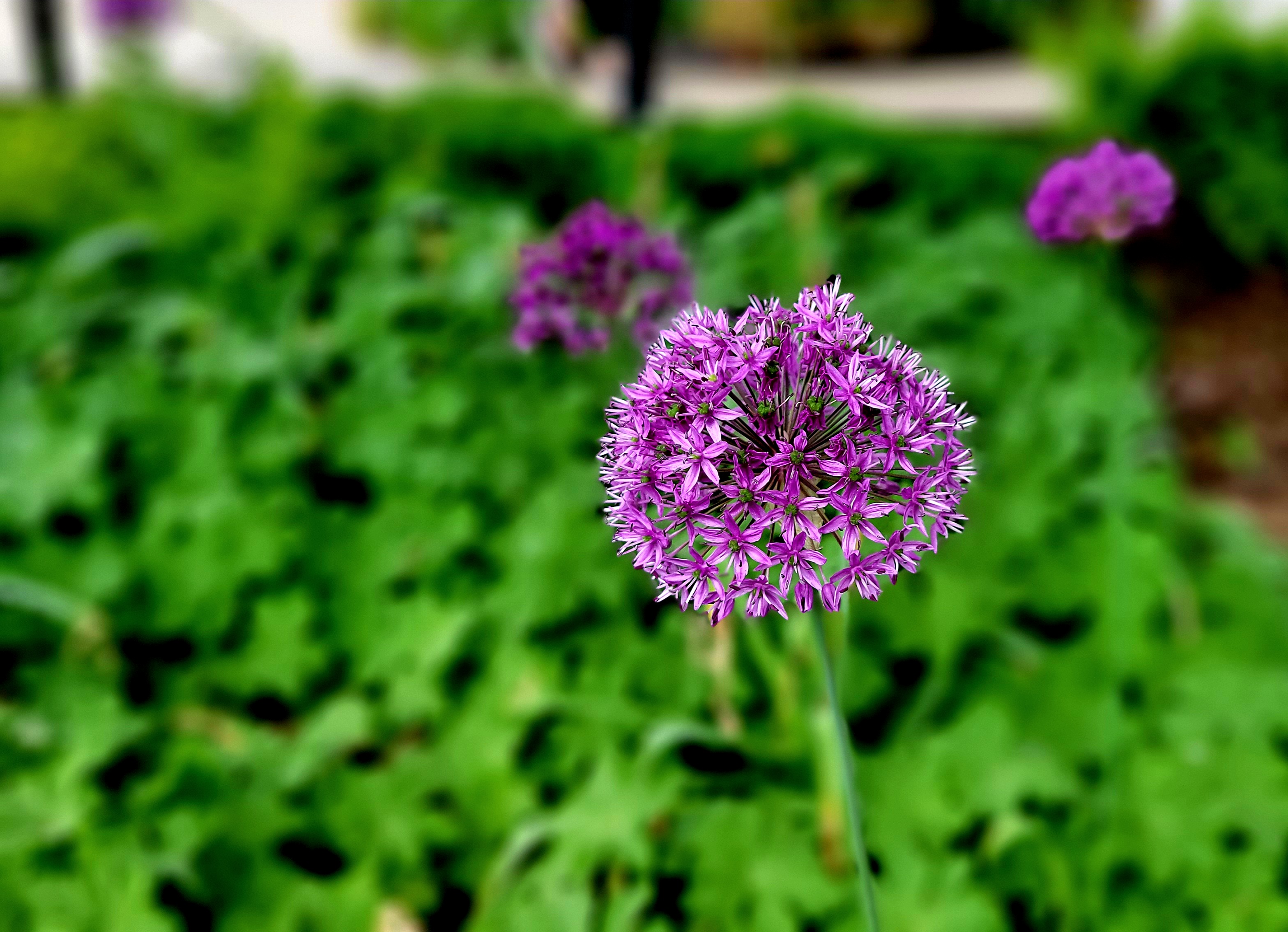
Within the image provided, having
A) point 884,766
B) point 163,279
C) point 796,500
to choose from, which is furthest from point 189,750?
point 163,279

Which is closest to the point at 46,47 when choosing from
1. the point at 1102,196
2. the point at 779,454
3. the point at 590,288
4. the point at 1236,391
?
the point at 590,288

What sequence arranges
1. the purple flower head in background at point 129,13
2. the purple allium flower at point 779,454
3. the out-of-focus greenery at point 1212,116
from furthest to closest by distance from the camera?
the out-of-focus greenery at point 1212,116
the purple flower head in background at point 129,13
the purple allium flower at point 779,454

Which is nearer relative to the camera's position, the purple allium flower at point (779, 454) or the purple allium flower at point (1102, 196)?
the purple allium flower at point (779, 454)

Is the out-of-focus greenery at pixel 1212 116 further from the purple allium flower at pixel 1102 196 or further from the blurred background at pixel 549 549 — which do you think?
the purple allium flower at pixel 1102 196

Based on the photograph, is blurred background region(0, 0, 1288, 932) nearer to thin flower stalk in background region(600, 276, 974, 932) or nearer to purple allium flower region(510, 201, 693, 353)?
purple allium flower region(510, 201, 693, 353)

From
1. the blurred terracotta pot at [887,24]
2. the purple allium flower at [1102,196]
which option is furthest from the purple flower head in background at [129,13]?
the blurred terracotta pot at [887,24]

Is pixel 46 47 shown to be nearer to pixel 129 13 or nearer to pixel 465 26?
pixel 129 13

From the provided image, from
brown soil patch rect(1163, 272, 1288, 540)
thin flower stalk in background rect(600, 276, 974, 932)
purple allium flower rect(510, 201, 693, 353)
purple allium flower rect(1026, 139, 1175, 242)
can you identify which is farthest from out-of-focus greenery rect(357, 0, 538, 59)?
thin flower stalk in background rect(600, 276, 974, 932)
